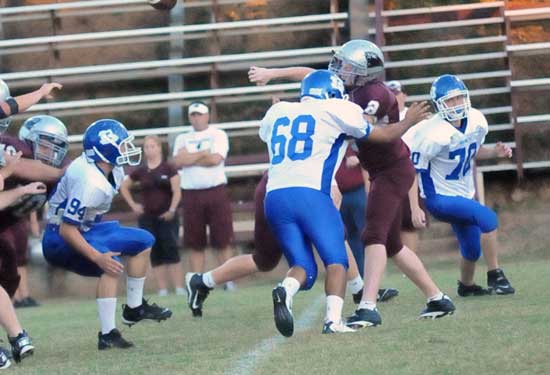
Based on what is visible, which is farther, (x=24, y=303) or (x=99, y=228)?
(x=24, y=303)

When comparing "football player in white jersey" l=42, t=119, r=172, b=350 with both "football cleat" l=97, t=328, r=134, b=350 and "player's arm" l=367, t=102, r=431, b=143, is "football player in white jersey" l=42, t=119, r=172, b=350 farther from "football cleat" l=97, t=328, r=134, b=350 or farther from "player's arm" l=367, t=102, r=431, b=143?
"player's arm" l=367, t=102, r=431, b=143

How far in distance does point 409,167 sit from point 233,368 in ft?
7.88

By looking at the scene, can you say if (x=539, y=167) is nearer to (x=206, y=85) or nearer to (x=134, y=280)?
(x=206, y=85)

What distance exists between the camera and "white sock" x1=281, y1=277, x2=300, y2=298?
6.42 metres

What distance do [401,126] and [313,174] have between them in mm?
536

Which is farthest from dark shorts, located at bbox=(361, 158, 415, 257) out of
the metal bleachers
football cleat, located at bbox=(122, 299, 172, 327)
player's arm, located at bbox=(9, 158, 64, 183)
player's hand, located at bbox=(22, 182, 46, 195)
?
the metal bleachers

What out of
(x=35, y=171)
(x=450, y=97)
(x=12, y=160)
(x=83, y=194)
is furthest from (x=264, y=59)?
(x=12, y=160)

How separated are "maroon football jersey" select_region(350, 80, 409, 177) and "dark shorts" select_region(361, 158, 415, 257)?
0.17 ft

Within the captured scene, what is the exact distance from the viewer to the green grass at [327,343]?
5.40 m

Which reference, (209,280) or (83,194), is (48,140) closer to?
(83,194)

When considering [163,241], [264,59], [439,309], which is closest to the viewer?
[439,309]

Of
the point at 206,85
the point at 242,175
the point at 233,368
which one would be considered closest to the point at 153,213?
the point at 242,175

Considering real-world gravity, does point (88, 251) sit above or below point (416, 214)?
above

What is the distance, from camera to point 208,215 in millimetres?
12234
